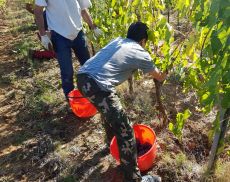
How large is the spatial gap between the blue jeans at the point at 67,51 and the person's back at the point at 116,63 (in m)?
1.12

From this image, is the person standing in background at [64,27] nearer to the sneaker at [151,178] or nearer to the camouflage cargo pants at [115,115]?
the camouflage cargo pants at [115,115]

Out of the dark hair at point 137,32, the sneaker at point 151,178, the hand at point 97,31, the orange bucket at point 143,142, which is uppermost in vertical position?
the dark hair at point 137,32

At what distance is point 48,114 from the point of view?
4.50m

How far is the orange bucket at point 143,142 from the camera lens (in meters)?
3.21

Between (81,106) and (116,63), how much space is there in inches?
51.1

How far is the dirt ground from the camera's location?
3420mm

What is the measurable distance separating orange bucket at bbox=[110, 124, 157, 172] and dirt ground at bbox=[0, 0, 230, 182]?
136 millimetres

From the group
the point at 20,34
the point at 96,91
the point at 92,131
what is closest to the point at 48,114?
the point at 92,131

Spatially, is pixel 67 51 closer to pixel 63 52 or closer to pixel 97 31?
pixel 63 52

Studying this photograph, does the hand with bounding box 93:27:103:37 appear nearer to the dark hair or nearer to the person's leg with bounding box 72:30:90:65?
the person's leg with bounding box 72:30:90:65

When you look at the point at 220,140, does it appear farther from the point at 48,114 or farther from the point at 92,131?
the point at 48,114

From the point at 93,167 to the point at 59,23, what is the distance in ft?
5.00

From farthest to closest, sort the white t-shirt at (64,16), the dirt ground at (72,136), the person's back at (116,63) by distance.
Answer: the white t-shirt at (64,16)
the dirt ground at (72,136)
the person's back at (116,63)

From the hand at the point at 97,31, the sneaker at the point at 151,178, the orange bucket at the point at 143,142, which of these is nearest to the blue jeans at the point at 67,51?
the hand at the point at 97,31
